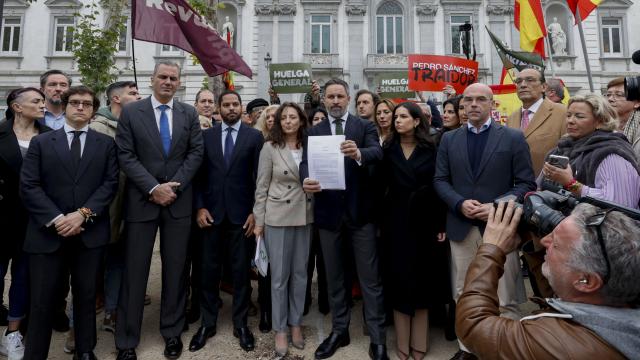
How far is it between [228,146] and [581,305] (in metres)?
3.30

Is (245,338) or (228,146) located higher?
(228,146)

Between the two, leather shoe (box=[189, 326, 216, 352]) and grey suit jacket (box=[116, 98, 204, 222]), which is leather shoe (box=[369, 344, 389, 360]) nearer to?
leather shoe (box=[189, 326, 216, 352])

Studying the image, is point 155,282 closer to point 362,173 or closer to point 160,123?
point 160,123

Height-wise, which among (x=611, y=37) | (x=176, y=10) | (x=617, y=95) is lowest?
(x=617, y=95)

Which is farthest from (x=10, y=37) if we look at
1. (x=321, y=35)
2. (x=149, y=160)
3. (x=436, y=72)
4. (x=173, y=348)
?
(x=173, y=348)

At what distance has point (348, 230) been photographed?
3.59 m

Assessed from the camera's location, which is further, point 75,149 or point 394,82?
point 394,82

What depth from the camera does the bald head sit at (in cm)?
323

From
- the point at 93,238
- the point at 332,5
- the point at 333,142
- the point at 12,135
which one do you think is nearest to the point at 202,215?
the point at 93,238

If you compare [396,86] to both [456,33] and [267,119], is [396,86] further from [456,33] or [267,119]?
[456,33]

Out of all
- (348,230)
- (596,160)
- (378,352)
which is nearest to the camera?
(596,160)

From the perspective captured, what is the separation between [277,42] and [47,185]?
2081cm

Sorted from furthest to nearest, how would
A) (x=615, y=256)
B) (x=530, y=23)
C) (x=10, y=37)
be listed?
(x=10, y=37) < (x=530, y=23) < (x=615, y=256)

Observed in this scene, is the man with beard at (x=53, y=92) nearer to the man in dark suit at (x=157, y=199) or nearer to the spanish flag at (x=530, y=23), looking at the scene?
the man in dark suit at (x=157, y=199)
